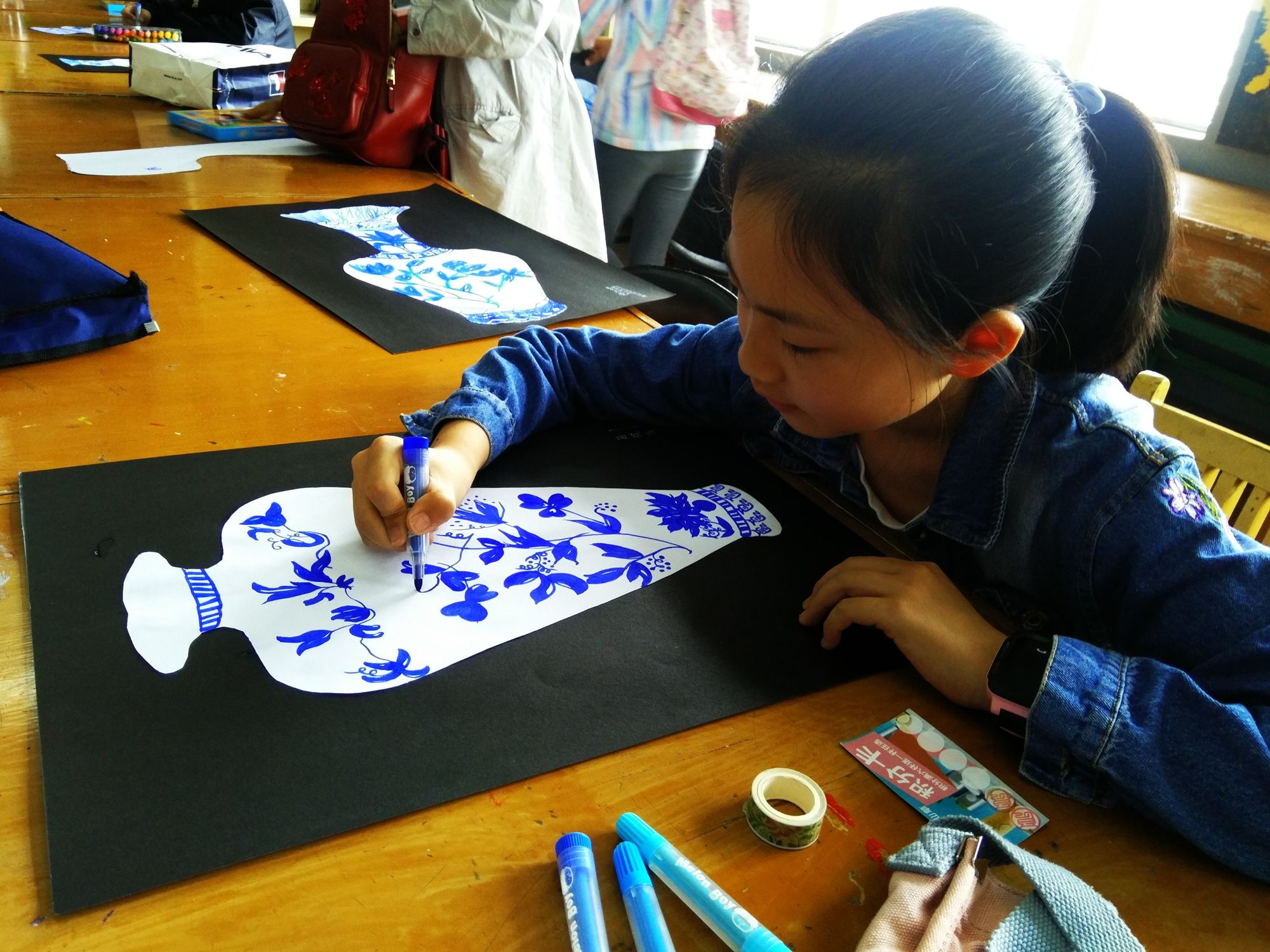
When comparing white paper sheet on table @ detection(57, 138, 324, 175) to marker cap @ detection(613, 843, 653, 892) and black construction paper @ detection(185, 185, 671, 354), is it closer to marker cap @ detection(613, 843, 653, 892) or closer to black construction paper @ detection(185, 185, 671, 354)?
black construction paper @ detection(185, 185, 671, 354)

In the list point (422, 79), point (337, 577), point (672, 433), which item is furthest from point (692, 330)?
point (422, 79)

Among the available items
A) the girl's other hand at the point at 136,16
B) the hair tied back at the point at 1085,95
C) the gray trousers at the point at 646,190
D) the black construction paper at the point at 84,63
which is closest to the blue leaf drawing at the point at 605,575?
the hair tied back at the point at 1085,95

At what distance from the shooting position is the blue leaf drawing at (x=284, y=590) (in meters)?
0.68

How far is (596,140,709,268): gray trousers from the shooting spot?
8.04 ft

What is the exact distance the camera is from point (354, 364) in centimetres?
103

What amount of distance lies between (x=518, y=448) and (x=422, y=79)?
1153mm

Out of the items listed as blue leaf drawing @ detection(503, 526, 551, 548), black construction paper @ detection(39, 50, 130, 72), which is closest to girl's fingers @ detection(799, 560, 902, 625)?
blue leaf drawing @ detection(503, 526, 551, 548)

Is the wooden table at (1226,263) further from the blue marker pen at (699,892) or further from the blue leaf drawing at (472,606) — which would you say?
the blue marker pen at (699,892)

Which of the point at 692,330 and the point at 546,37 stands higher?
the point at 546,37

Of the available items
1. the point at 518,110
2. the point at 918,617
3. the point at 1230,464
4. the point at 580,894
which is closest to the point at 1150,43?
the point at 518,110

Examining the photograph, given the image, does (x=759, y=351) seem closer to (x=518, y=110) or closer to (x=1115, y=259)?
(x=1115, y=259)

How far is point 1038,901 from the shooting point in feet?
1.61

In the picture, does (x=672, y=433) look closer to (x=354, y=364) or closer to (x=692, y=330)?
(x=692, y=330)

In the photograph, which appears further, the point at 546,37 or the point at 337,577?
the point at 546,37
